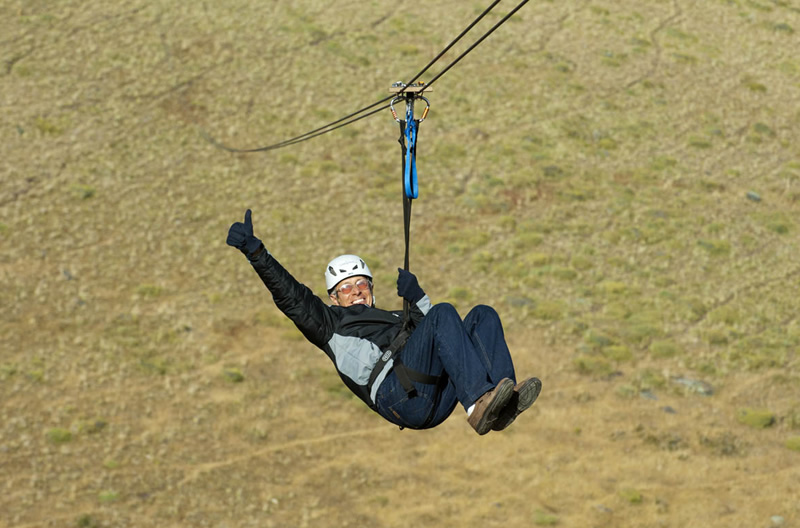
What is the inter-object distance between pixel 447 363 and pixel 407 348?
0.75 m

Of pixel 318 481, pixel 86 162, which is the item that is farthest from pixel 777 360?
pixel 86 162

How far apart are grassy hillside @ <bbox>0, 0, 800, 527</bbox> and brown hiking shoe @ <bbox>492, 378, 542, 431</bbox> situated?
451 inches

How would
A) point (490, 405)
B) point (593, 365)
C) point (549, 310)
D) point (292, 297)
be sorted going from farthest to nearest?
point (549, 310)
point (593, 365)
point (292, 297)
point (490, 405)

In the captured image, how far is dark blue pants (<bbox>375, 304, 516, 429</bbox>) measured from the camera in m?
7.77

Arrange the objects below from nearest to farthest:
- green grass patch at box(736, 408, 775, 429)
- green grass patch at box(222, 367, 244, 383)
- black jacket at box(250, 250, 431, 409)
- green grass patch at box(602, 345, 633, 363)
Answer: black jacket at box(250, 250, 431, 409) → green grass patch at box(736, 408, 775, 429) → green grass patch at box(222, 367, 244, 383) → green grass patch at box(602, 345, 633, 363)

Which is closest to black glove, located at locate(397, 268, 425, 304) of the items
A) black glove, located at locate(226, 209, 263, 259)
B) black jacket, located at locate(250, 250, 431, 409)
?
black jacket, located at locate(250, 250, 431, 409)

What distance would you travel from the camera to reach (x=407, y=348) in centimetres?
856

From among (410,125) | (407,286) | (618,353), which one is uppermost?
(410,125)

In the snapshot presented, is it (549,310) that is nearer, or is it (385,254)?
(549,310)

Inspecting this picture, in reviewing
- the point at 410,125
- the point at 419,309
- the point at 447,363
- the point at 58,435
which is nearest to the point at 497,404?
the point at 447,363

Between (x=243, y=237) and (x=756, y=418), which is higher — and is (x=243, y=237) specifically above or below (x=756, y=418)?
above

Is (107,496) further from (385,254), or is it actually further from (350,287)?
(385,254)

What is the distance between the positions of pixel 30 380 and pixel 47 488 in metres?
3.70

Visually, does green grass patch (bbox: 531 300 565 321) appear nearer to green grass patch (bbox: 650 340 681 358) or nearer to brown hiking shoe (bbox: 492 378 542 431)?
green grass patch (bbox: 650 340 681 358)
